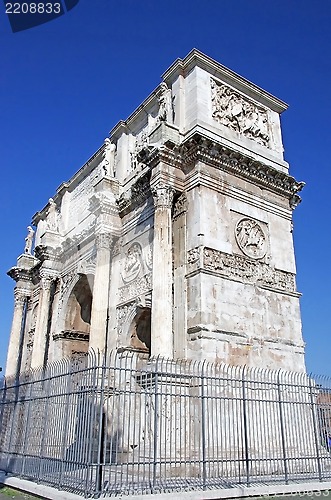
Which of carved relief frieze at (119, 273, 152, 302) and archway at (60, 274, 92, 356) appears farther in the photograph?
archway at (60, 274, 92, 356)

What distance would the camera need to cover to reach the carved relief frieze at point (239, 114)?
1523 cm

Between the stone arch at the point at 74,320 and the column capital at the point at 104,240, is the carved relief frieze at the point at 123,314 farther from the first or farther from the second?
the stone arch at the point at 74,320

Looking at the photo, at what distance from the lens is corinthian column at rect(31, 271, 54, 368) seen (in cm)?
1977

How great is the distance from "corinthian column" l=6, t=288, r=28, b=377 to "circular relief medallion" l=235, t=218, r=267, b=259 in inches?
538

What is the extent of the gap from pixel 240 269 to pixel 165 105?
18.0 ft

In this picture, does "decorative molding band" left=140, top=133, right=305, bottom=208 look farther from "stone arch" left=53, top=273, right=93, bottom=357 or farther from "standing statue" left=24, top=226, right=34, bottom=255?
"standing statue" left=24, top=226, right=34, bottom=255

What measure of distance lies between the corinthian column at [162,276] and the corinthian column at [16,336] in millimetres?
12809

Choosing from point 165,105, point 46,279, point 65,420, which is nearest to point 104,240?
point 165,105

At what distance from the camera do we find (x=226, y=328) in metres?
12.4

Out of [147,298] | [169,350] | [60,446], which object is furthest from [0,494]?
[147,298]

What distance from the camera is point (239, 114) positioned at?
15.8m

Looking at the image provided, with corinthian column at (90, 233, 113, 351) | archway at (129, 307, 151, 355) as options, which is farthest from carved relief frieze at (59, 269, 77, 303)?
archway at (129, 307, 151, 355)

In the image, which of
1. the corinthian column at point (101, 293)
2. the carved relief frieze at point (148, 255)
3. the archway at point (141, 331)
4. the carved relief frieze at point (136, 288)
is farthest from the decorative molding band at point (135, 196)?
the archway at point (141, 331)

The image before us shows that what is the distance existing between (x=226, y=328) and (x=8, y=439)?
590cm
